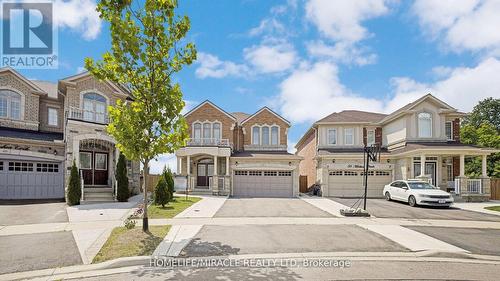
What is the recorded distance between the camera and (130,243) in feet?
26.4

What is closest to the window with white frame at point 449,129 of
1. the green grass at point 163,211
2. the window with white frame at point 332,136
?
the window with white frame at point 332,136

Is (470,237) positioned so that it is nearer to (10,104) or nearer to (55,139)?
(55,139)

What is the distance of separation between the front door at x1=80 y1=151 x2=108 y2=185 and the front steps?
5.60ft

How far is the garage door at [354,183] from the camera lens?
2450 cm

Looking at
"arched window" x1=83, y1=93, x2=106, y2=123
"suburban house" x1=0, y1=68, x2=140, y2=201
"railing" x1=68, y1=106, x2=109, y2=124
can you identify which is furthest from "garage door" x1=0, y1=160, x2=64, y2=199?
"arched window" x1=83, y1=93, x2=106, y2=123

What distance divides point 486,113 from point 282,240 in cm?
5769

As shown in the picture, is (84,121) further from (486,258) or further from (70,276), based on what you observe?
(486,258)

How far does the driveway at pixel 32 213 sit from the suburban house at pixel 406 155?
18.1 metres

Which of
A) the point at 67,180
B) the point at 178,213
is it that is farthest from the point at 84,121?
the point at 178,213

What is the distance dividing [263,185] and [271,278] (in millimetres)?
19625

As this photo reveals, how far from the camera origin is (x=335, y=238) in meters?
9.29

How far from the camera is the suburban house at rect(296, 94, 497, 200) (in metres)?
22.7

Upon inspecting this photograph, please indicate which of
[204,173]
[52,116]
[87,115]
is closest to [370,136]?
[204,173]

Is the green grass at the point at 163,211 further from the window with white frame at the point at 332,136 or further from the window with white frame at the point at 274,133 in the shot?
the window with white frame at the point at 332,136
